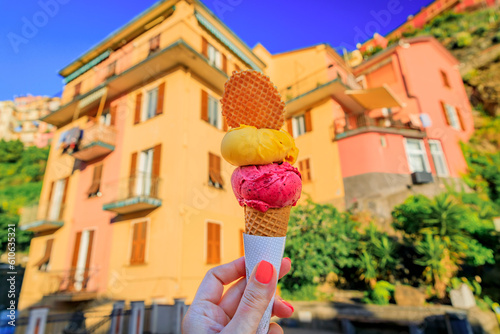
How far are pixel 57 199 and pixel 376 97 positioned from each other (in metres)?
18.5

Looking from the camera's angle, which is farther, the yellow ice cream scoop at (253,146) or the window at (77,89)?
the window at (77,89)

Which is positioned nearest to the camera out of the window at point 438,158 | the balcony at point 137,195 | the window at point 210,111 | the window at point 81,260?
the balcony at point 137,195

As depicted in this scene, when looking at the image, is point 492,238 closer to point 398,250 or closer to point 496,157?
point 398,250

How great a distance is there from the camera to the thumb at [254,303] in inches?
59.3

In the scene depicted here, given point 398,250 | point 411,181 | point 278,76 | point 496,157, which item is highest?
point 278,76

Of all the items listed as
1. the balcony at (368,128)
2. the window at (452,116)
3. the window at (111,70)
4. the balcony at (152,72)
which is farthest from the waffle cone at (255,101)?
the window at (452,116)

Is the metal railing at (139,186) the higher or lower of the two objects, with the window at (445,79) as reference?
lower

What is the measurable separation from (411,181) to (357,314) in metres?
9.36

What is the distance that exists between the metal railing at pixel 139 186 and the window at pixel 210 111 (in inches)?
133

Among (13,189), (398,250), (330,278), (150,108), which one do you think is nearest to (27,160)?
(13,189)

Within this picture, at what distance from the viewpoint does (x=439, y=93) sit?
17609 mm

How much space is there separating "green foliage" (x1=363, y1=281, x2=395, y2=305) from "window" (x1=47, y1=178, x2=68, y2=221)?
46.2 ft

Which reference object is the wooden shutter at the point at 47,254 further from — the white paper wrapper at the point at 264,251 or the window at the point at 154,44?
the white paper wrapper at the point at 264,251

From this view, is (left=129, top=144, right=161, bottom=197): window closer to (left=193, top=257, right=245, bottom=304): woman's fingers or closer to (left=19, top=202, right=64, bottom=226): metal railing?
(left=19, top=202, right=64, bottom=226): metal railing
